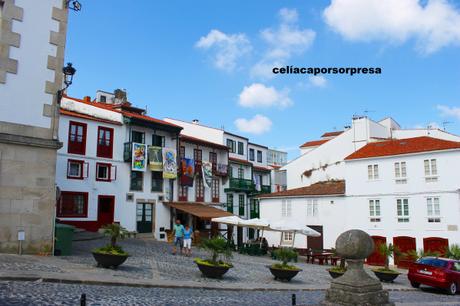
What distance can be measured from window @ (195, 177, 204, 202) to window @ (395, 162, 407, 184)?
51.4ft

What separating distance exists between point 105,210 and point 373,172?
1863 cm

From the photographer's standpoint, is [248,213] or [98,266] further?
[248,213]

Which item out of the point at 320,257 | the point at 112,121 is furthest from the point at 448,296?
the point at 112,121

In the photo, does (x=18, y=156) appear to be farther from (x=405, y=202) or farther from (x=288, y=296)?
(x=405, y=202)

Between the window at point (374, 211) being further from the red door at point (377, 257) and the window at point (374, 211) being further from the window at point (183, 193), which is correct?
the window at point (183, 193)

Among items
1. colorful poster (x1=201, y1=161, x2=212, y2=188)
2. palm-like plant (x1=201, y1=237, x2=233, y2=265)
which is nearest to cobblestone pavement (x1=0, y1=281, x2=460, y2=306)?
palm-like plant (x1=201, y1=237, x2=233, y2=265)

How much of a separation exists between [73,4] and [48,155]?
5.38m

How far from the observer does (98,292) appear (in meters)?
9.95

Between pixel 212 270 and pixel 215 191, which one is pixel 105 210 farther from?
pixel 212 270

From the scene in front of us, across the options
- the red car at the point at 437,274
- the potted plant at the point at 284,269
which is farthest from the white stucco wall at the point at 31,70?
the red car at the point at 437,274

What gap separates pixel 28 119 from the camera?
46.3ft

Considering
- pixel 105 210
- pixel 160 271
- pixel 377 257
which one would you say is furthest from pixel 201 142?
pixel 160 271

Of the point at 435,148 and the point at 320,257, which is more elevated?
the point at 435,148

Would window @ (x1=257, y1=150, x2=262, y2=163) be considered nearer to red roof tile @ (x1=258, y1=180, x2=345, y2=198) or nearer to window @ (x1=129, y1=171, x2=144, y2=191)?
red roof tile @ (x1=258, y1=180, x2=345, y2=198)
